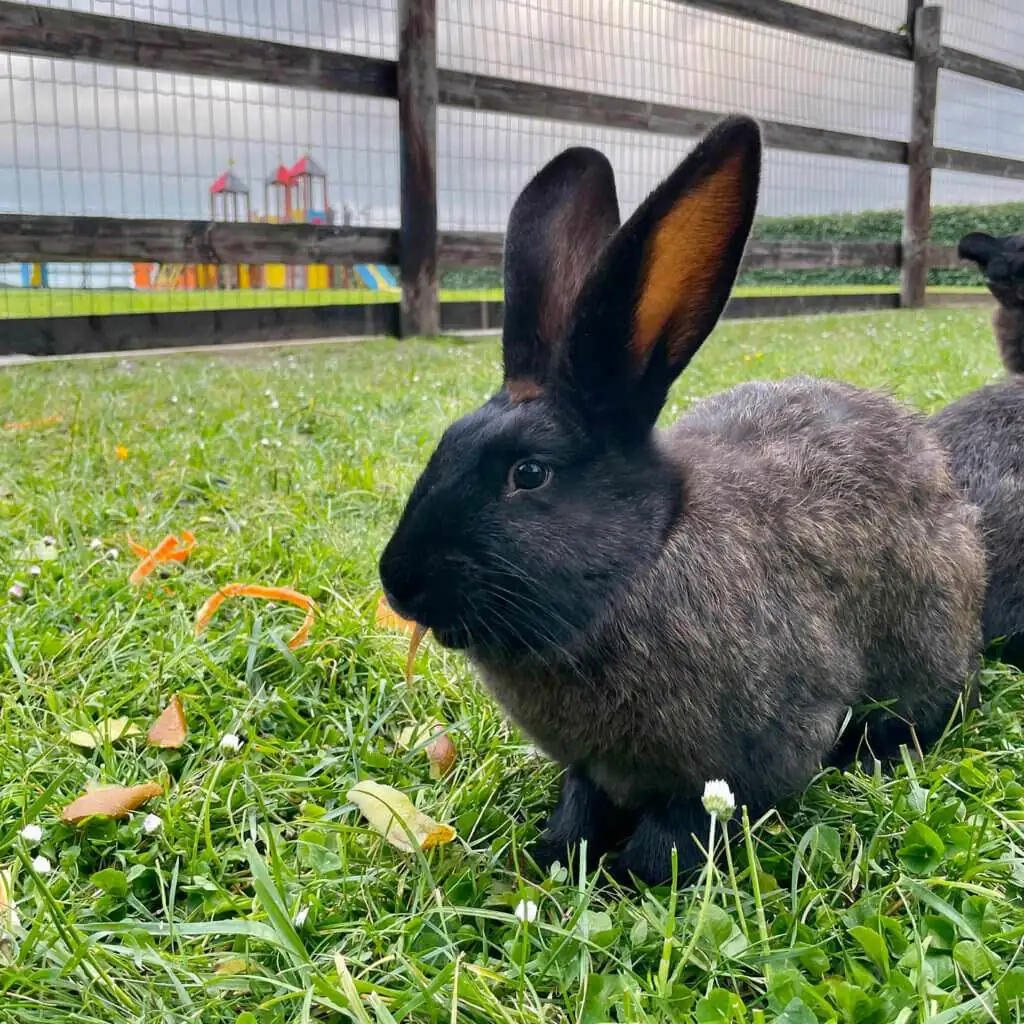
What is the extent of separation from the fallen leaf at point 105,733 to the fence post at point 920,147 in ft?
39.0

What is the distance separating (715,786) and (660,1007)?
0.29 meters

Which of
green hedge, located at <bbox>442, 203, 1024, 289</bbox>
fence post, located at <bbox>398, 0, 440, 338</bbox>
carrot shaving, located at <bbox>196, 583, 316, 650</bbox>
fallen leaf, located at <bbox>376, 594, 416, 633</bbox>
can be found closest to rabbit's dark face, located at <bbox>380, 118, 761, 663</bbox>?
fallen leaf, located at <bbox>376, 594, 416, 633</bbox>

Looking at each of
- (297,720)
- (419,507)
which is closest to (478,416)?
(419,507)

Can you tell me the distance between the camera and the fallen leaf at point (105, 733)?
1.82 meters

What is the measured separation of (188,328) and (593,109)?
3963mm

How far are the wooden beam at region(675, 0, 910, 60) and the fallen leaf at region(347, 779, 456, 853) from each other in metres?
8.93

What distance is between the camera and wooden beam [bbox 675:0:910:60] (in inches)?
366

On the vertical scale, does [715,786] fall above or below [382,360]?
Result: below

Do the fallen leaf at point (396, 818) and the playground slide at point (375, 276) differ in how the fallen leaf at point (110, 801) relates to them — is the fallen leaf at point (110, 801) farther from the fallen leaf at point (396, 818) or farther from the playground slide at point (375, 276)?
the playground slide at point (375, 276)


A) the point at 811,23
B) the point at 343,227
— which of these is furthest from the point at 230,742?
the point at 811,23

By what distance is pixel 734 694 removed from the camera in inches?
59.9

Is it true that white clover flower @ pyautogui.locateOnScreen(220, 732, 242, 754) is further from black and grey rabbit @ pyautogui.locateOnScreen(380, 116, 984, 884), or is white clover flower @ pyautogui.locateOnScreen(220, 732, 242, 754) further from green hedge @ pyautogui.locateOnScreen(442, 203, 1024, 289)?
green hedge @ pyautogui.locateOnScreen(442, 203, 1024, 289)

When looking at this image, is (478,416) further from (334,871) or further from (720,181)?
(334,871)

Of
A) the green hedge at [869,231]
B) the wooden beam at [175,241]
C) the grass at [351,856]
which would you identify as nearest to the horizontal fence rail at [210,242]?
the wooden beam at [175,241]
